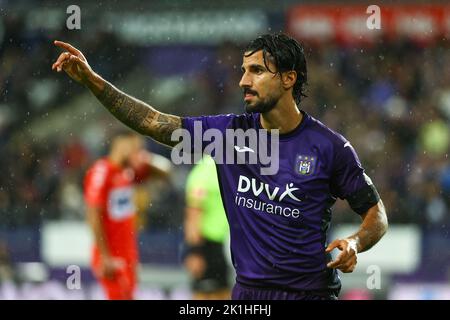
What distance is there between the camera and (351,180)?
484cm

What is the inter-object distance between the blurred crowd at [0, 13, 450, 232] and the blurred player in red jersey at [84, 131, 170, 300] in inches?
85.8

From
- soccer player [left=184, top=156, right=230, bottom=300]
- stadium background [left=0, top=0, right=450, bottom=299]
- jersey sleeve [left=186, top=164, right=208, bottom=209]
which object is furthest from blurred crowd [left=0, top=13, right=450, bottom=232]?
jersey sleeve [left=186, top=164, right=208, bottom=209]

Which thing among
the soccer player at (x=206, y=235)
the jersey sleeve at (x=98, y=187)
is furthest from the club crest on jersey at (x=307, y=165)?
the jersey sleeve at (x=98, y=187)

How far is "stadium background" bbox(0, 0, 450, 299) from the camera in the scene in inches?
446

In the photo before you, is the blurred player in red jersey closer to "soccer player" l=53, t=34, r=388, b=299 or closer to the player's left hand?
"soccer player" l=53, t=34, r=388, b=299

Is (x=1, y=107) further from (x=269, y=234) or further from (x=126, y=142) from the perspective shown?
(x=269, y=234)

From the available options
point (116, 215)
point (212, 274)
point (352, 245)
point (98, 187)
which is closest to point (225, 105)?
point (116, 215)

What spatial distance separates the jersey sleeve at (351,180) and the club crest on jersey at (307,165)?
0.35ft

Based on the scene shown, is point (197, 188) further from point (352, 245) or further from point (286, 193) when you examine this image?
point (352, 245)

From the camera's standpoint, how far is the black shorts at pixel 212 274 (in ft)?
26.4

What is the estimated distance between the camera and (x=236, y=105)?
42.1 feet

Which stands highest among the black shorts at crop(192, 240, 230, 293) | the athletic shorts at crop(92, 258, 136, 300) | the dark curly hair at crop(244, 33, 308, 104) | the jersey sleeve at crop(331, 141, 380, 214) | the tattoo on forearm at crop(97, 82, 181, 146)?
the dark curly hair at crop(244, 33, 308, 104)

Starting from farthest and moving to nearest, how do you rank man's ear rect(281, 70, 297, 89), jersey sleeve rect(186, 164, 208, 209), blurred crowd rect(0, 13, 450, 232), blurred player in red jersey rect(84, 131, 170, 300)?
1. blurred crowd rect(0, 13, 450, 232)
2. blurred player in red jersey rect(84, 131, 170, 300)
3. jersey sleeve rect(186, 164, 208, 209)
4. man's ear rect(281, 70, 297, 89)

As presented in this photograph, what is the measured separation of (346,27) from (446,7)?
1.35m
